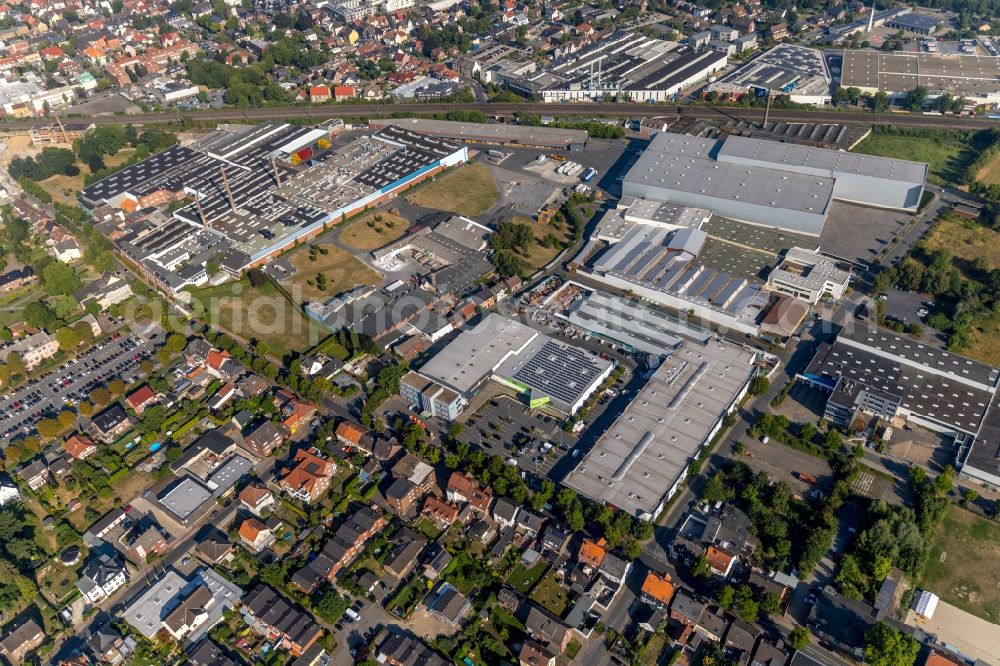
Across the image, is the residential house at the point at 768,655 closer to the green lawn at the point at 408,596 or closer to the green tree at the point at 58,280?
the green lawn at the point at 408,596

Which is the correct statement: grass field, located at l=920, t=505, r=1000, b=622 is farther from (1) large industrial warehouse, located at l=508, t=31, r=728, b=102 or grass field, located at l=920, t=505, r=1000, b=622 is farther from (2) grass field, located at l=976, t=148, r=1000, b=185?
(1) large industrial warehouse, located at l=508, t=31, r=728, b=102

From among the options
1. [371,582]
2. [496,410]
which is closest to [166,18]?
[496,410]

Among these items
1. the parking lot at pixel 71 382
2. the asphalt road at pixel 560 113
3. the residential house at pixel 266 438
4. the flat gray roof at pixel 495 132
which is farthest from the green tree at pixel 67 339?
the asphalt road at pixel 560 113

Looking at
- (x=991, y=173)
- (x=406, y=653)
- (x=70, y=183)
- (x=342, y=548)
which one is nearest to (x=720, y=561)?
(x=406, y=653)

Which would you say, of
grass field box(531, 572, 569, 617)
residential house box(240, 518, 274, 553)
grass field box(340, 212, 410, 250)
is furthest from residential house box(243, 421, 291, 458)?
grass field box(340, 212, 410, 250)

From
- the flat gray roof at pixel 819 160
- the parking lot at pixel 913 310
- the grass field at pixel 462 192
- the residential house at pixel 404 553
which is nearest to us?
the residential house at pixel 404 553

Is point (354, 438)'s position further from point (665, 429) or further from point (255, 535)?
point (665, 429)
